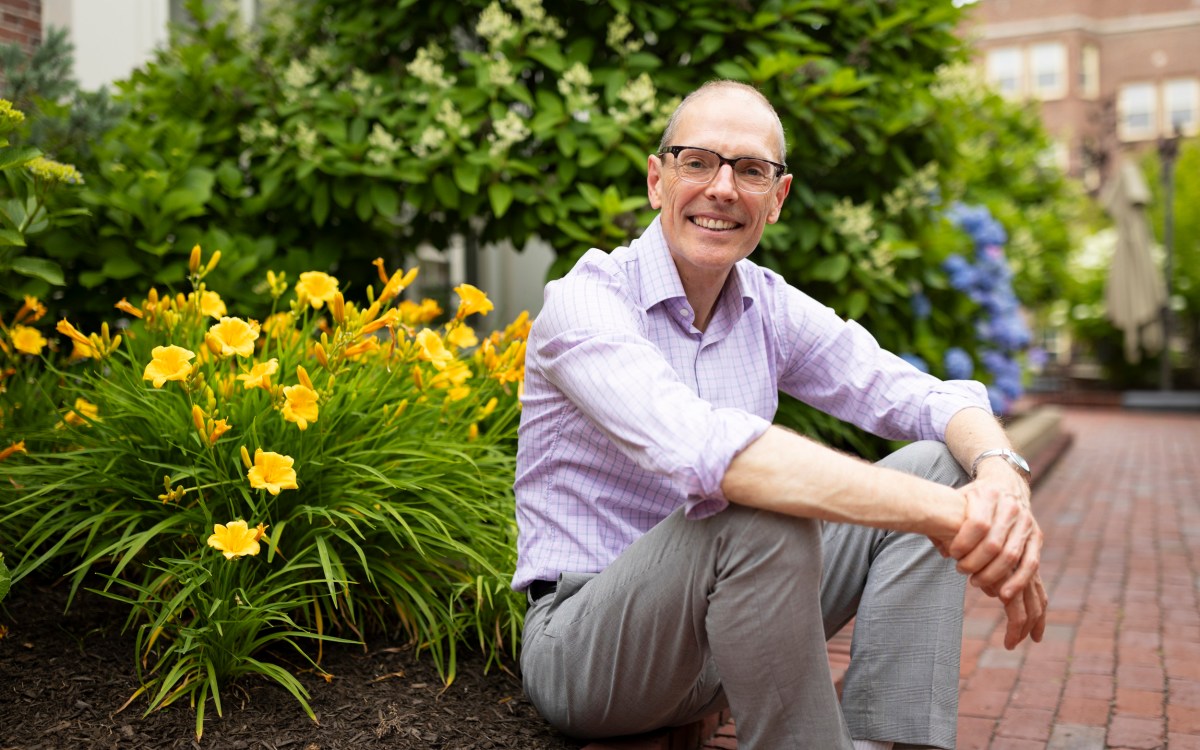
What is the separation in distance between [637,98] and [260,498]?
2.26m

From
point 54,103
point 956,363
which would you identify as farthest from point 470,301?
point 956,363

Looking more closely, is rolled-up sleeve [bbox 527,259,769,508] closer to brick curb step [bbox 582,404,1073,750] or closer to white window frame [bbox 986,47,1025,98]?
brick curb step [bbox 582,404,1073,750]

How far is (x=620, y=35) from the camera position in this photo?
412cm

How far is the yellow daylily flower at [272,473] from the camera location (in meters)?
2.03

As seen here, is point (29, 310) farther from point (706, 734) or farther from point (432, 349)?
point (706, 734)

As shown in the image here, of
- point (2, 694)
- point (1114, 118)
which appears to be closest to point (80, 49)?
point (2, 694)

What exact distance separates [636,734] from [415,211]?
3.33 m

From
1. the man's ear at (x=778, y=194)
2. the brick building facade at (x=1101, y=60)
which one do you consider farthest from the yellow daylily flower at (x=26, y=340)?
the brick building facade at (x=1101, y=60)

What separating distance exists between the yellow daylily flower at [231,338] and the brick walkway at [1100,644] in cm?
143

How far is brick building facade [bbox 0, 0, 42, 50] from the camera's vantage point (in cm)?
437

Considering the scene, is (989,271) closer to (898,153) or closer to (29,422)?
(898,153)

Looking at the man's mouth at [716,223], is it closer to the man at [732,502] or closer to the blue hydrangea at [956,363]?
the man at [732,502]

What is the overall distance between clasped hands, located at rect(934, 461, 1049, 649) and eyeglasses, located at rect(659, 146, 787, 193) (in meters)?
0.74

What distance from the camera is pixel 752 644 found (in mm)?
1788
